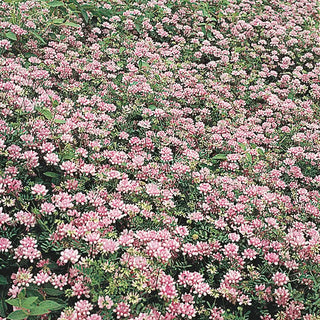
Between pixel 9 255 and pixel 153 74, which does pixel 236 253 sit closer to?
pixel 9 255

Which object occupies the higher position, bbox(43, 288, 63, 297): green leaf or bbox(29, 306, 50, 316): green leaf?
bbox(29, 306, 50, 316): green leaf

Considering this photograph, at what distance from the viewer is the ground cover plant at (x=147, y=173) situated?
2.26 meters

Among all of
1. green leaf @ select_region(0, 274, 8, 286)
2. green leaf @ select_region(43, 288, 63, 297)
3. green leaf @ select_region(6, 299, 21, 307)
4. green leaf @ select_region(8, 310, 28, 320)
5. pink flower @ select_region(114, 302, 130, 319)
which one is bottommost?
green leaf @ select_region(0, 274, 8, 286)

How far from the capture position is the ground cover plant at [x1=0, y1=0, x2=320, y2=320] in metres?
2.26

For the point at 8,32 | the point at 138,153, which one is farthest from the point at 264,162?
the point at 8,32

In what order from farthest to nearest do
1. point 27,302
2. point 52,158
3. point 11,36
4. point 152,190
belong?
point 11,36 < point 152,190 < point 52,158 < point 27,302

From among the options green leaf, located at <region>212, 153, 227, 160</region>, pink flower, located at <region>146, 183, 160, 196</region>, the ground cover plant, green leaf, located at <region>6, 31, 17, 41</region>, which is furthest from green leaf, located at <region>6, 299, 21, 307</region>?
green leaf, located at <region>6, 31, 17, 41</region>

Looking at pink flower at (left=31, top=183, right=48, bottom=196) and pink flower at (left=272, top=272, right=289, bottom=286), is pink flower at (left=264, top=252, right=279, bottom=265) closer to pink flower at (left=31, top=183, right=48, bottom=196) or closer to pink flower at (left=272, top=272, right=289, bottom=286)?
pink flower at (left=272, top=272, right=289, bottom=286)

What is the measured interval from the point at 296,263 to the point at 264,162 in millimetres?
1395

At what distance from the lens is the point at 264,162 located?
12.4 ft

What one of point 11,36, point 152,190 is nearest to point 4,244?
point 152,190

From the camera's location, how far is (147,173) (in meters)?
3.14

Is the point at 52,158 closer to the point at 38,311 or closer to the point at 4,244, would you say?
the point at 4,244

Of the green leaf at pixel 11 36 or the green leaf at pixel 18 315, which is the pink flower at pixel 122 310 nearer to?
the green leaf at pixel 18 315
